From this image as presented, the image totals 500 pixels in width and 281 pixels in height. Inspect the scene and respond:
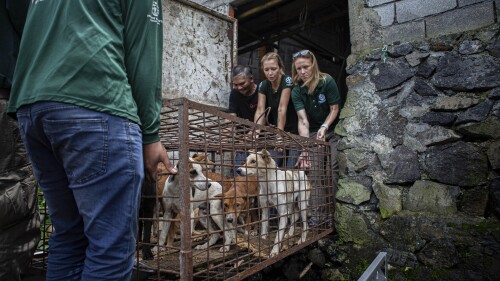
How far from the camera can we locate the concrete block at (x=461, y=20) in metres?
2.90

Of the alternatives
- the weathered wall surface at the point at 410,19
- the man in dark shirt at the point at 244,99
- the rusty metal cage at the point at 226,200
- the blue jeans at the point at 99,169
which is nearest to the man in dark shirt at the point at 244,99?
the man in dark shirt at the point at 244,99

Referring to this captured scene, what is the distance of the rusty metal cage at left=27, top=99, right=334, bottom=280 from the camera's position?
72.0 inches

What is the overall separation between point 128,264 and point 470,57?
2989 millimetres

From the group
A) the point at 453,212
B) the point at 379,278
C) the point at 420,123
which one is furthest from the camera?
the point at 420,123

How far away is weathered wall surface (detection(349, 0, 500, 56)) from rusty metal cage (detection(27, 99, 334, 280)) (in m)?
1.15

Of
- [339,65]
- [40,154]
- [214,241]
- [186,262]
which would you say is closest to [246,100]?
[214,241]

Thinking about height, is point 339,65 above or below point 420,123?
above

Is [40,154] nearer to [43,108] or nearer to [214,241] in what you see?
[43,108]

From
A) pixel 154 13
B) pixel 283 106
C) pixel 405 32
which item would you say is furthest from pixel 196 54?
pixel 154 13

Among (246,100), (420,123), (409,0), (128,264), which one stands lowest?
(128,264)

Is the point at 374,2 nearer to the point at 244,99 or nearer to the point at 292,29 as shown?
the point at 244,99

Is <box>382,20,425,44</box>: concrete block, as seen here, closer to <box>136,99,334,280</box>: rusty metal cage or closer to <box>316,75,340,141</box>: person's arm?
<box>316,75,340,141</box>: person's arm

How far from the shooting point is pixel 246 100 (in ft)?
14.2

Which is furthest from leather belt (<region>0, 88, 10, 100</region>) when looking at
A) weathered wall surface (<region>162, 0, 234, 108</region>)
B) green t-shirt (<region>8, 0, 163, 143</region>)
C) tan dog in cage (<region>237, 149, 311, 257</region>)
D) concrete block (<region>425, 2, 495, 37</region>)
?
concrete block (<region>425, 2, 495, 37</region>)
